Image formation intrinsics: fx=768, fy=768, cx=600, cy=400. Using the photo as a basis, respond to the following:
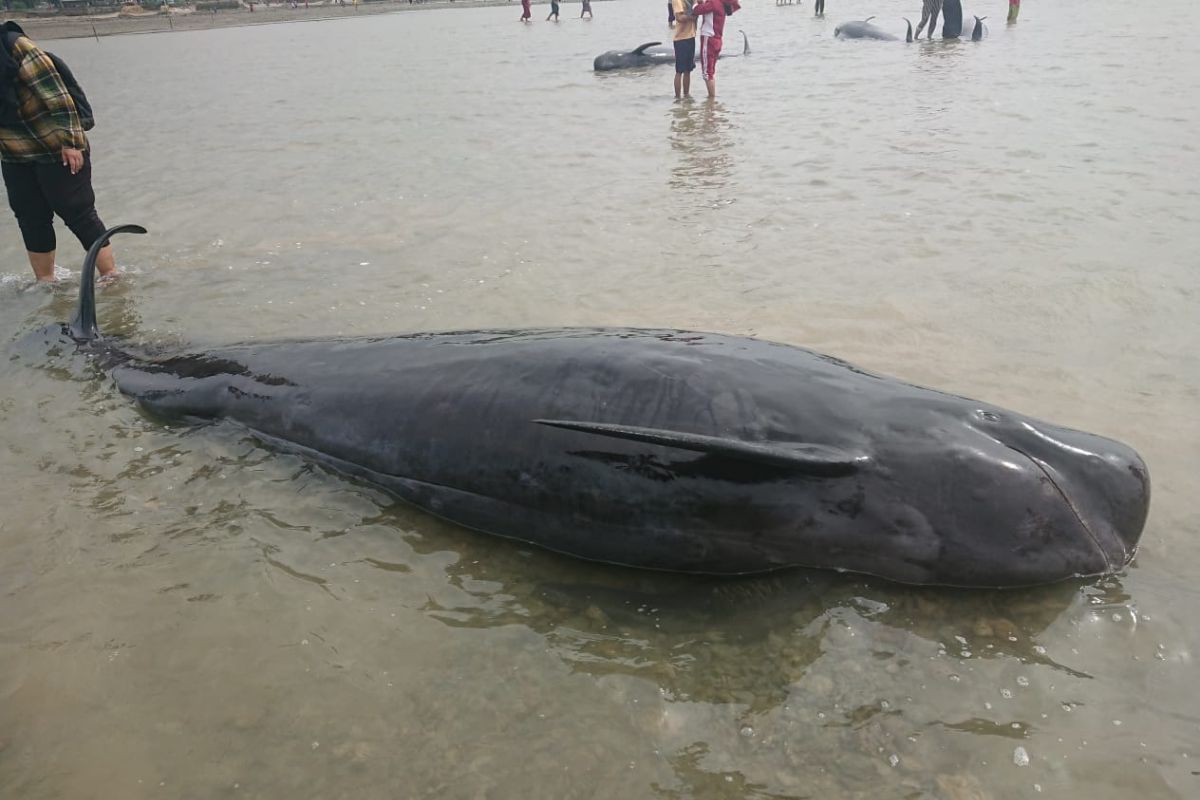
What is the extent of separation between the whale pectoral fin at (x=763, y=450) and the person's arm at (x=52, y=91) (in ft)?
19.4

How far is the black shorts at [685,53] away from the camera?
49.8 ft

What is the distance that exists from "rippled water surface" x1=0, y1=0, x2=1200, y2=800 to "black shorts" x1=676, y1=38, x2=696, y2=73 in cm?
483

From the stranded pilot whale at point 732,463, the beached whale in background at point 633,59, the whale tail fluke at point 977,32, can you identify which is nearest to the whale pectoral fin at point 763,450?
the stranded pilot whale at point 732,463

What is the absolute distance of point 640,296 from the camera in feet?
20.4

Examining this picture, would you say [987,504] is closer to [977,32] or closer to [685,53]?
A: [685,53]

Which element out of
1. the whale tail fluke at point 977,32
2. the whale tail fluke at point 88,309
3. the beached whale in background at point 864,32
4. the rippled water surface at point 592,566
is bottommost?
the rippled water surface at point 592,566

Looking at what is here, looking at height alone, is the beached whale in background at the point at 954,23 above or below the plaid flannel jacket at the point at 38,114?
above

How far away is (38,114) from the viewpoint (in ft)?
20.3

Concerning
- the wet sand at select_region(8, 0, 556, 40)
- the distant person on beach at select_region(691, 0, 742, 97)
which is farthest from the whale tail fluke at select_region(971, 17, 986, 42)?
the wet sand at select_region(8, 0, 556, 40)

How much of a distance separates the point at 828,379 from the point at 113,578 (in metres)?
3.28

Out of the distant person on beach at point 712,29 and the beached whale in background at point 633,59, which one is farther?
the beached whale in background at point 633,59

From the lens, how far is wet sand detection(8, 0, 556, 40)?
50.6m

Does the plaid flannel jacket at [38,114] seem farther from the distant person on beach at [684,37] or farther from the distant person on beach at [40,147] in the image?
the distant person on beach at [684,37]

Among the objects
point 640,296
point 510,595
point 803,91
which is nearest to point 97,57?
point 803,91
